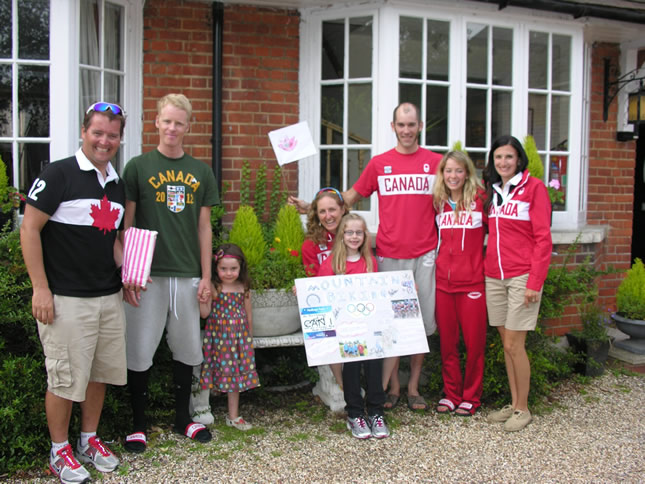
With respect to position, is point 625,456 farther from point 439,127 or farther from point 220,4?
point 220,4

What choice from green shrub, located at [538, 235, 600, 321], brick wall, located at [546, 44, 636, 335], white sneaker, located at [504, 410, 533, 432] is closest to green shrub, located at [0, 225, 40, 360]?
white sneaker, located at [504, 410, 533, 432]

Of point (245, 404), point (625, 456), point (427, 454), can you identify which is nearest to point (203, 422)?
point (245, 404)

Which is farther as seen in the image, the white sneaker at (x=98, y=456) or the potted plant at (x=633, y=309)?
the potted plant at (x=633, y=309)

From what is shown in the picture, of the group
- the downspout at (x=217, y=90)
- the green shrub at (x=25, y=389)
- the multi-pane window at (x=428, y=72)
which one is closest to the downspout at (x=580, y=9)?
the multi-pane window at (x=428, y=72)

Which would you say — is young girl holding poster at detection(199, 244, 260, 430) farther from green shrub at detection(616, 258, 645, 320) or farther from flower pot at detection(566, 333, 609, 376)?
green shrub at detection(616, 258, 645, 320)

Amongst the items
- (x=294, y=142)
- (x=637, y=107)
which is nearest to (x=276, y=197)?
(x=294, y=142)

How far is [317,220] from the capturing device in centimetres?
384

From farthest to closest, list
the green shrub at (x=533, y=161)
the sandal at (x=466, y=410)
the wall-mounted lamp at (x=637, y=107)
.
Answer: the wall-mounted lamp at (x=637, y=107) < the green shrub at (x=533, y=161) < the sandal at (x=466, y=410)

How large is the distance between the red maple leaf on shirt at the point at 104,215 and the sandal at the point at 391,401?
7.31 ft

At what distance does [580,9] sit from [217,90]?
3.20 meters

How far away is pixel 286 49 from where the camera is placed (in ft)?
15.7

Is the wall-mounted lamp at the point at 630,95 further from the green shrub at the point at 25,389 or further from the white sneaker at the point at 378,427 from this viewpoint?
the green shrub at the point at 25,389

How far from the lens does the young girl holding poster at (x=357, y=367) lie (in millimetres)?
3480

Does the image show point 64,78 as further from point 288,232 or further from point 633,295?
point 633,295
